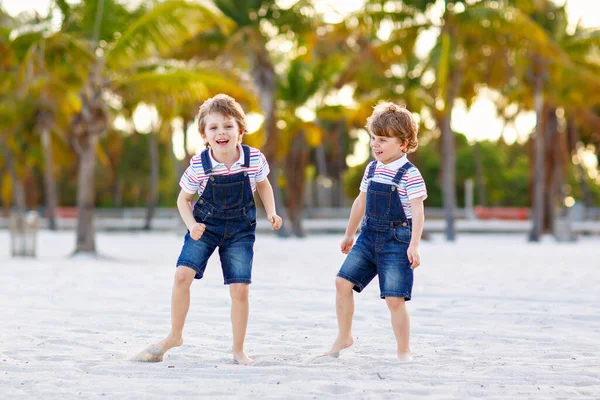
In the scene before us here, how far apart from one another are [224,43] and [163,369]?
19429mm

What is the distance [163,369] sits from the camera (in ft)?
15.0

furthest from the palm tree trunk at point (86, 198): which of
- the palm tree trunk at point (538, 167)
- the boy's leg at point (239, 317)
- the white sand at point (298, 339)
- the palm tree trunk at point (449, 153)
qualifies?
the palm tree trunk at point (538, 167)

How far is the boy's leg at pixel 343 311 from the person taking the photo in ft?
15.9

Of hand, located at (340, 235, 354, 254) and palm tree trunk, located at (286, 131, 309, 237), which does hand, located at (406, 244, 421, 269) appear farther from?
palm tree trunk, located at (286, 131, 309, 237)

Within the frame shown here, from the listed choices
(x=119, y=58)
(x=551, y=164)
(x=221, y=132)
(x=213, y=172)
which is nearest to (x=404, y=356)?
(x=213, y=172)

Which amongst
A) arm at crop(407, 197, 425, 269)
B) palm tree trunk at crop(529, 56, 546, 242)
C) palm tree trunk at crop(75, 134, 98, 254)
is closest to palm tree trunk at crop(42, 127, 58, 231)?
palm tree trunk at crop(75, 134, 98, 254)

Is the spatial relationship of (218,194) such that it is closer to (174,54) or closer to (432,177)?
(174,54)

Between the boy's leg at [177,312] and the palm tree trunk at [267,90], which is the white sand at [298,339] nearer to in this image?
the boy's leg at [177,312]

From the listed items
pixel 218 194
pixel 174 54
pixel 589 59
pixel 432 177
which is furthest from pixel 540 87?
pixel 432 177

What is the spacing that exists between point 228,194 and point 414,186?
0.97m

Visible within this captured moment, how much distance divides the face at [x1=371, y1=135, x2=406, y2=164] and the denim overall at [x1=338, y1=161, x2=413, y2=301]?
0.09 m

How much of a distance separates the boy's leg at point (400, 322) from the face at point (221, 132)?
1.16 meters

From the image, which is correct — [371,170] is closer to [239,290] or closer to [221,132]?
[221,132]

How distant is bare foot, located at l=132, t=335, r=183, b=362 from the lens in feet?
A: 15.6
